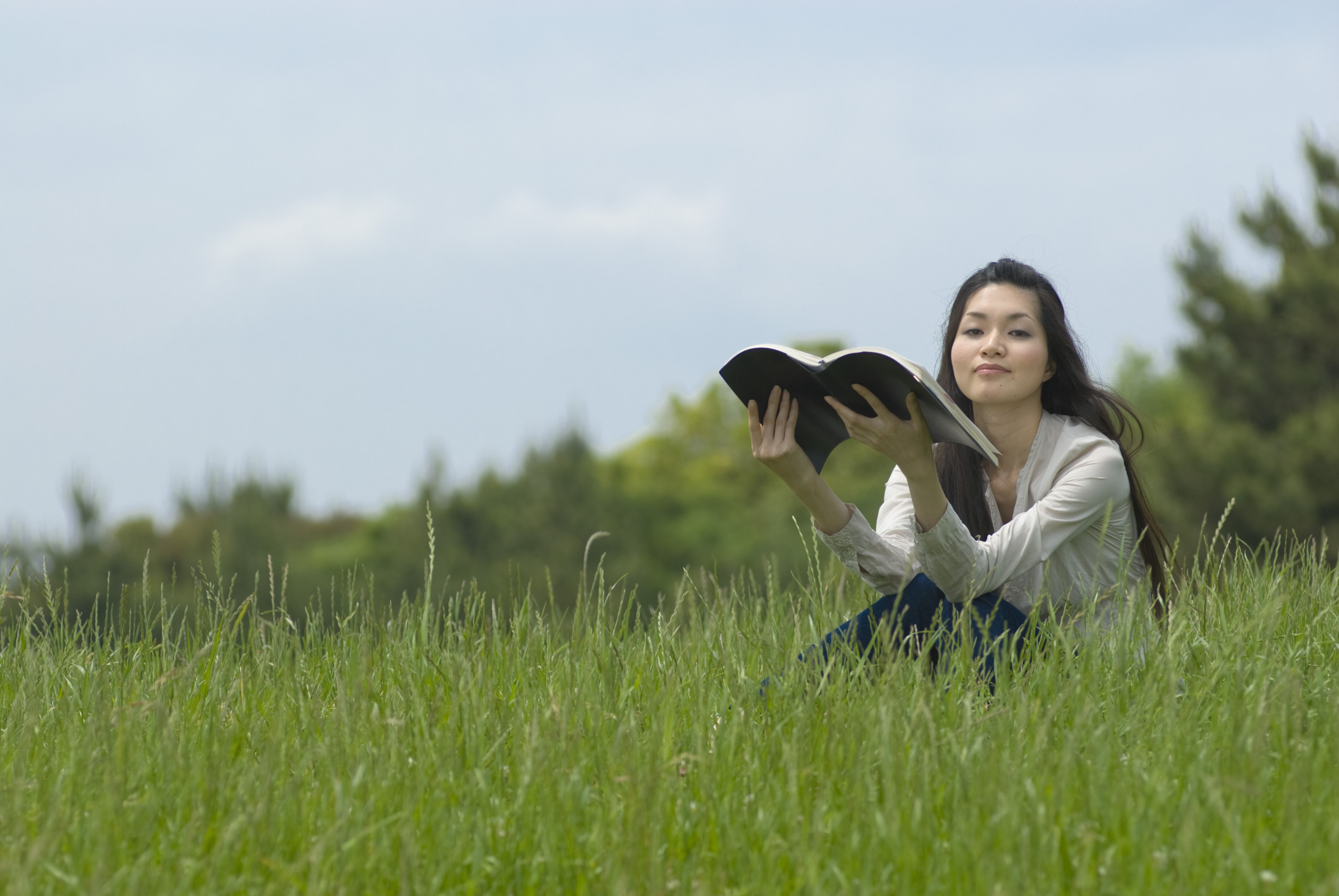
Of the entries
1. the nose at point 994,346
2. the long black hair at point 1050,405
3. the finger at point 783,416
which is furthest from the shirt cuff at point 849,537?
the nose at point 994,346

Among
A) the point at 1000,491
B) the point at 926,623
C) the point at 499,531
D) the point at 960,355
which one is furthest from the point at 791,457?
the point at 499,531

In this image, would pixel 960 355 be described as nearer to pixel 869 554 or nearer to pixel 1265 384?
pixel 869 554

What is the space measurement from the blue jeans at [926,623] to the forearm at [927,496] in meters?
0.20

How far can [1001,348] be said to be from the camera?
3527 mm

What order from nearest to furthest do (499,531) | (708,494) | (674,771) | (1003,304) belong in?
(674,771) < (1003,304) < (499,531) < (708,494)

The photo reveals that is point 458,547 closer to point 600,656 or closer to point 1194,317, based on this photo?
point 1194,317

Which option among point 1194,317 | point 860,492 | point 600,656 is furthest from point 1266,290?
point 600,656

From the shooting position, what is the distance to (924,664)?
9.55 ft

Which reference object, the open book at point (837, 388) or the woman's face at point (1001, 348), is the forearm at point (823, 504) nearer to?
the open book at point (837, 388)

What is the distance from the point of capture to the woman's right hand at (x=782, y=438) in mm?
3264

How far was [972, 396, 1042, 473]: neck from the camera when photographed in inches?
143

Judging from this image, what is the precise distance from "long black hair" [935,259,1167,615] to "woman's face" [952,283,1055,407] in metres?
0.04

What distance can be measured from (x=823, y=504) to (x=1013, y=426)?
2.42 feet

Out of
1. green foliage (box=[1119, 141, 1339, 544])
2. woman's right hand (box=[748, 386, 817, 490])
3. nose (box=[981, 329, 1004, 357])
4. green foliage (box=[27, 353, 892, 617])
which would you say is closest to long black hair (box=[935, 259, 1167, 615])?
nose (box=[981, 329, 1004, 357])
